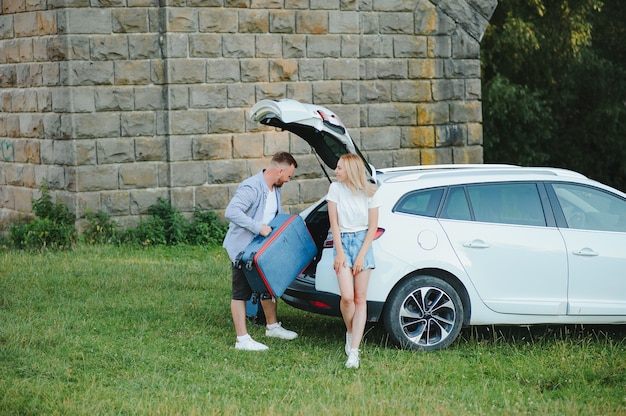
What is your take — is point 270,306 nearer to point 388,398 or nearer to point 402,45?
point 388,398

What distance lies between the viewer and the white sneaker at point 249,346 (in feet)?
27.8

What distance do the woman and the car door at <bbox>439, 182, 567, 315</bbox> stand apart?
71 centimetres

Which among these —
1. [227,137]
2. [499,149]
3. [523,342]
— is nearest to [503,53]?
[499,149]

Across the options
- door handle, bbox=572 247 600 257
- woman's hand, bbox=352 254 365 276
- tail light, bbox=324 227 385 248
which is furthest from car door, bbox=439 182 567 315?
woman's hand, bbox=352 254 365 276

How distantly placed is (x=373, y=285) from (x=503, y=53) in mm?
15933

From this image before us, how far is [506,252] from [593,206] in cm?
99

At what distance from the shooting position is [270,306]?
913 centimetres

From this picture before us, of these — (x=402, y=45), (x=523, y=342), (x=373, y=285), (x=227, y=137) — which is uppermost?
(x=402, y=45)

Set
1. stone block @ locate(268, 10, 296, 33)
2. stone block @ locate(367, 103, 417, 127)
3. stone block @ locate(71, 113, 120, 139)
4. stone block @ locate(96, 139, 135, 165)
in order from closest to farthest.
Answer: stone block @ locate(71, 113, 120, 139) → stone block @ locate(96, 139, 135, 165) → stone block @ locate(268, 10, 296, 33) → stone block @ locate(367, 103, 417, 127)

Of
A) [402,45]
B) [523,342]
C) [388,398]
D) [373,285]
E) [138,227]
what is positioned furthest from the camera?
[402,45]

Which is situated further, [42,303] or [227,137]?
[227,137]

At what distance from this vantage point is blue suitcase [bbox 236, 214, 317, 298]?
8328 mm

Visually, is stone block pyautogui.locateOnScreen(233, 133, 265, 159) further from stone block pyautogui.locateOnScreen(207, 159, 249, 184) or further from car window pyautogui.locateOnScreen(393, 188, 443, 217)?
car window pyautogui.locateOnScreen(393, 188, 443, 217)

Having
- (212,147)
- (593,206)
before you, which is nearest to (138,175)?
(212,147)
